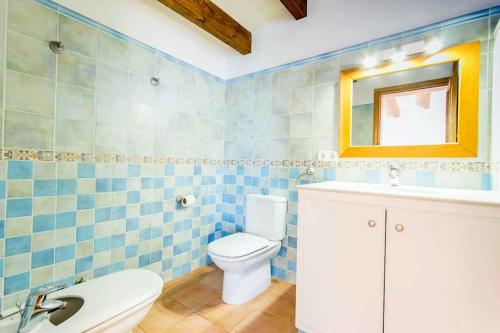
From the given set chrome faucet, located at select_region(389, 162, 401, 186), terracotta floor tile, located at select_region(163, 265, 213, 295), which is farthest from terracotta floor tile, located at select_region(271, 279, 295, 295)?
chrome faucet, located at select_region(389, 162, 401, 186)

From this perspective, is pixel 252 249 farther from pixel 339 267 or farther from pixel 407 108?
pixel 407 108

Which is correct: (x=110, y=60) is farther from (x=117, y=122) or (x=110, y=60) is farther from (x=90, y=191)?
(x=90, y=191)

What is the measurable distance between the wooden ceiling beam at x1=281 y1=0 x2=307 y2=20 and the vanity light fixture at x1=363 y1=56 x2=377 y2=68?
0.69 m

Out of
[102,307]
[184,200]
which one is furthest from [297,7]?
[102,307]

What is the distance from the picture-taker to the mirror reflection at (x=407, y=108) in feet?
4.61

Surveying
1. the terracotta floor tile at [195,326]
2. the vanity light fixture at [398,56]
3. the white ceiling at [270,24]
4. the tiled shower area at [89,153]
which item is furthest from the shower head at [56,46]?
the vanity light fixture at [398,56]

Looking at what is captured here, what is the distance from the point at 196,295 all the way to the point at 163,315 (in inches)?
11.6

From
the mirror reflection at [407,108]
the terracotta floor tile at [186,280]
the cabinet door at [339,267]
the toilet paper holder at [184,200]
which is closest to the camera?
the cabinet door at [339,267]

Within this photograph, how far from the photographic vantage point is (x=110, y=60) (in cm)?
157

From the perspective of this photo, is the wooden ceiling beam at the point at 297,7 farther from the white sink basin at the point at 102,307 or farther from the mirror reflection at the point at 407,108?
the white sink basin at the point at 102,307

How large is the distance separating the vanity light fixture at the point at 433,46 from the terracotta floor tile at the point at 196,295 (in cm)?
233

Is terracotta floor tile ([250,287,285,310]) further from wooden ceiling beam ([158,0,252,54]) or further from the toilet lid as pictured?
wooden ceiling beam ([158,0,252,54])

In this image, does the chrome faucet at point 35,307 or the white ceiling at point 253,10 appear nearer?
the chrome faucet at point 35,307

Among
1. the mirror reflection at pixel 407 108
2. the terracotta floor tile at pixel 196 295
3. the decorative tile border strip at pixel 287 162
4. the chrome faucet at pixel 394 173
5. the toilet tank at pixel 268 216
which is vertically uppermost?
the mirror reflection at pixel 407 108
